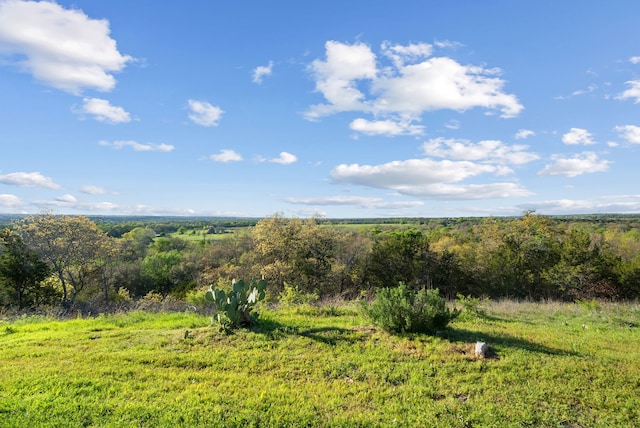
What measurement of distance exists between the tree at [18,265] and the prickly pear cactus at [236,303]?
28884 mm

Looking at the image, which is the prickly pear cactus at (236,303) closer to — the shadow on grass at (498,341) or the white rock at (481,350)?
the shadow on grass at (498,341)

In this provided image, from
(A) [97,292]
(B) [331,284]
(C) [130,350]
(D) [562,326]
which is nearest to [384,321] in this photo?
(C) [130,350]

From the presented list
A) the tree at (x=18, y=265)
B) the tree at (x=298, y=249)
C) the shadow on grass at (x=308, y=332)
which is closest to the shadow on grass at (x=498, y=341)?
the shadow on grass at (x=308, y=332)

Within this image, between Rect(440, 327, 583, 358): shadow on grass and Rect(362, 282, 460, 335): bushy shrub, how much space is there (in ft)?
1.08

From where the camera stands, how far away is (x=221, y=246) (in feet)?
147

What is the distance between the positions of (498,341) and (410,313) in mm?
1831

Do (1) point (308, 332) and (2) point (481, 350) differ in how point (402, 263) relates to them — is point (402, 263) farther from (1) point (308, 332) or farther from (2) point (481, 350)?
(2) point (481, 350)

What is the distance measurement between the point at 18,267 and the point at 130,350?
29.5 metres

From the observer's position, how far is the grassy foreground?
435cm

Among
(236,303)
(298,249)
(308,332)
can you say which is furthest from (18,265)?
(308,332)

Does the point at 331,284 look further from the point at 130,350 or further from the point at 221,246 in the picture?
the point at 130,350

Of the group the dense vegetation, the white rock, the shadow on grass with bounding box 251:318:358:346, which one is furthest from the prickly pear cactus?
the dense vegetation

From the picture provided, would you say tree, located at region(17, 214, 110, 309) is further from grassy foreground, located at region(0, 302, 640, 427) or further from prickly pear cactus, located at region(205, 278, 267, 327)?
prickly pear cactus, located at region(205, 278, 267, 327)

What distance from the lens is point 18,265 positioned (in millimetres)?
27984
